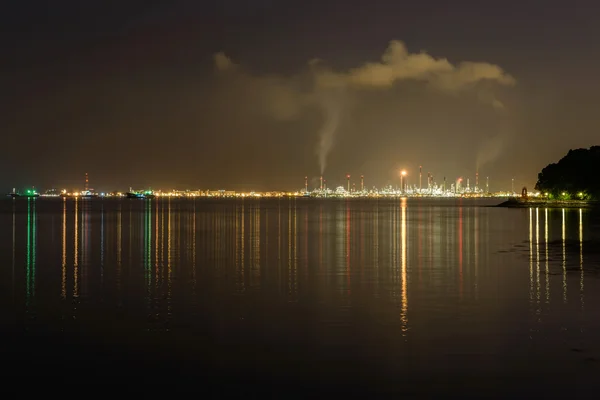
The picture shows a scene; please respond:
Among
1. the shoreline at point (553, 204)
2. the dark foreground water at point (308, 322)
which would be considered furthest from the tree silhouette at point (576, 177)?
the dark foreground water at point (308, 322)

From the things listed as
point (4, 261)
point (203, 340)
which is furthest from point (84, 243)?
point (203, 340)

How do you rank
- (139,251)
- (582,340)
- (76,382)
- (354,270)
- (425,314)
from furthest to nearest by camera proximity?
(139,251) < (354,270) < (425,314) < (582,340) < (76,382)

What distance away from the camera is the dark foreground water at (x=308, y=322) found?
1224cm

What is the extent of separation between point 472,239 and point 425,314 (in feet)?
92.6

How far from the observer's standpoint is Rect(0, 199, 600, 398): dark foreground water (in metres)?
12.2

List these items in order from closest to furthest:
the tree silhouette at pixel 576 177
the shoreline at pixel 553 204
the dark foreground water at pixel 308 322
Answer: the dark foreground water at pixel 308 322 < the shoreline at pixel 553 204 < the tree silhouette at pixel 576 177

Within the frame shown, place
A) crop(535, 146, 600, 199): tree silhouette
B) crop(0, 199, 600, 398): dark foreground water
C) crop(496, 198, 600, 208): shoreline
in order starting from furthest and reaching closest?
crop(535, 146, 600, 199): tree silhouette < crop(496, 198, 600, 208): shoreline < crop(0, 199, 600, 398): dark foreground water

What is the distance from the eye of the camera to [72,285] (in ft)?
76.1

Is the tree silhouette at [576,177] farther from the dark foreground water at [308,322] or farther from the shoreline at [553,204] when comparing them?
the dark foreground water at [308,322]

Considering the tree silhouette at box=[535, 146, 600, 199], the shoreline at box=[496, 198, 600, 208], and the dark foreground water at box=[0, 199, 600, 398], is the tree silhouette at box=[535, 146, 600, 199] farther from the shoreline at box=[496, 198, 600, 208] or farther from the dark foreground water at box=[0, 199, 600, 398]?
the dark foreground water at box=[0, 199, 600, 398]

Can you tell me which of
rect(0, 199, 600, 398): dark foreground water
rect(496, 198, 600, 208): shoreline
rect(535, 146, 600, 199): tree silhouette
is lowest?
rect(0, 199, 600, 398): dark foreground water

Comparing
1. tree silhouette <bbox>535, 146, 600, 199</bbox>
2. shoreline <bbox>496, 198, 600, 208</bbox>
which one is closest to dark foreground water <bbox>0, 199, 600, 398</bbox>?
shoreline <bbox>496, 198, 600, 208</bbox>

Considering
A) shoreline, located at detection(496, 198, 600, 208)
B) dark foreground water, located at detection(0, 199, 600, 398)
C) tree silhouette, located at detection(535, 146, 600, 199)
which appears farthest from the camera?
tree silhouette, located at detection(535, 146, 600, 199)

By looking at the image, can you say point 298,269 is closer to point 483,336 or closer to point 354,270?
point 354,270
